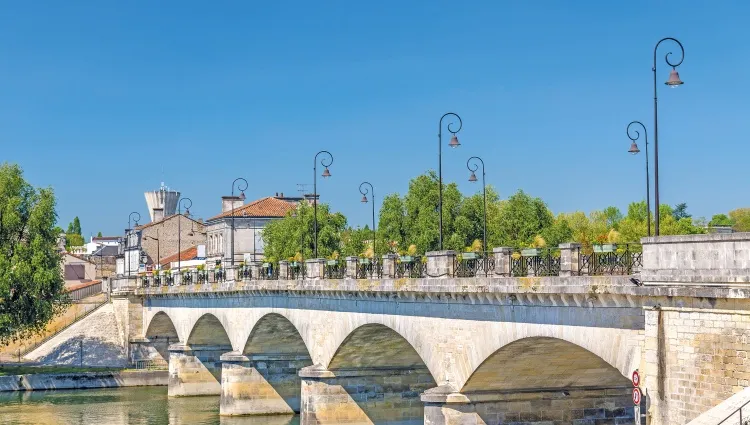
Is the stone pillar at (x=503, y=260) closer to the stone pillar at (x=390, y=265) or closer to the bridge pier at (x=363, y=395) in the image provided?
the stone pillar at (x=390, y=265)

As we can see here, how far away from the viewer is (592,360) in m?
33.2

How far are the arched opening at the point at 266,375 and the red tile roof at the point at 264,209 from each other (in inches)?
1823

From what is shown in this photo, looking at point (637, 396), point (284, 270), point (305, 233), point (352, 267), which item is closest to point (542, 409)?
point (352, 267)

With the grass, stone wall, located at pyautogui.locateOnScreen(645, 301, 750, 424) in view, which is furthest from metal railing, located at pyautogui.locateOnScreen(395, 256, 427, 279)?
the grass

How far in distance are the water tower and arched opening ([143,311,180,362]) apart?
189 feet

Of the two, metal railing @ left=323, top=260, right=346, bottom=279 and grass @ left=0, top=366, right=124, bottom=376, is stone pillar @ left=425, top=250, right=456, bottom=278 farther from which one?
grass @ left=0, top=366, right=124, bottom=376

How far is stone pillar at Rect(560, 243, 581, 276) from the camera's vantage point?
2727 cm

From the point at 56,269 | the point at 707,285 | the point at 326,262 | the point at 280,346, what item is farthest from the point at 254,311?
the point at 707,285

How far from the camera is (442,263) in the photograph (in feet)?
113

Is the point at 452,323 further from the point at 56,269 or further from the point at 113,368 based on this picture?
the point at 113,368

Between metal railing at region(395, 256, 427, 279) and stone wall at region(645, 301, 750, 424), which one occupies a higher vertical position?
metal railing at region(395, 256, 427, 279)

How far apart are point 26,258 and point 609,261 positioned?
172ft

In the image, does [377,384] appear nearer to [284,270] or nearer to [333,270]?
[333,270]

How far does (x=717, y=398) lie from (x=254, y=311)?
36936 mm
